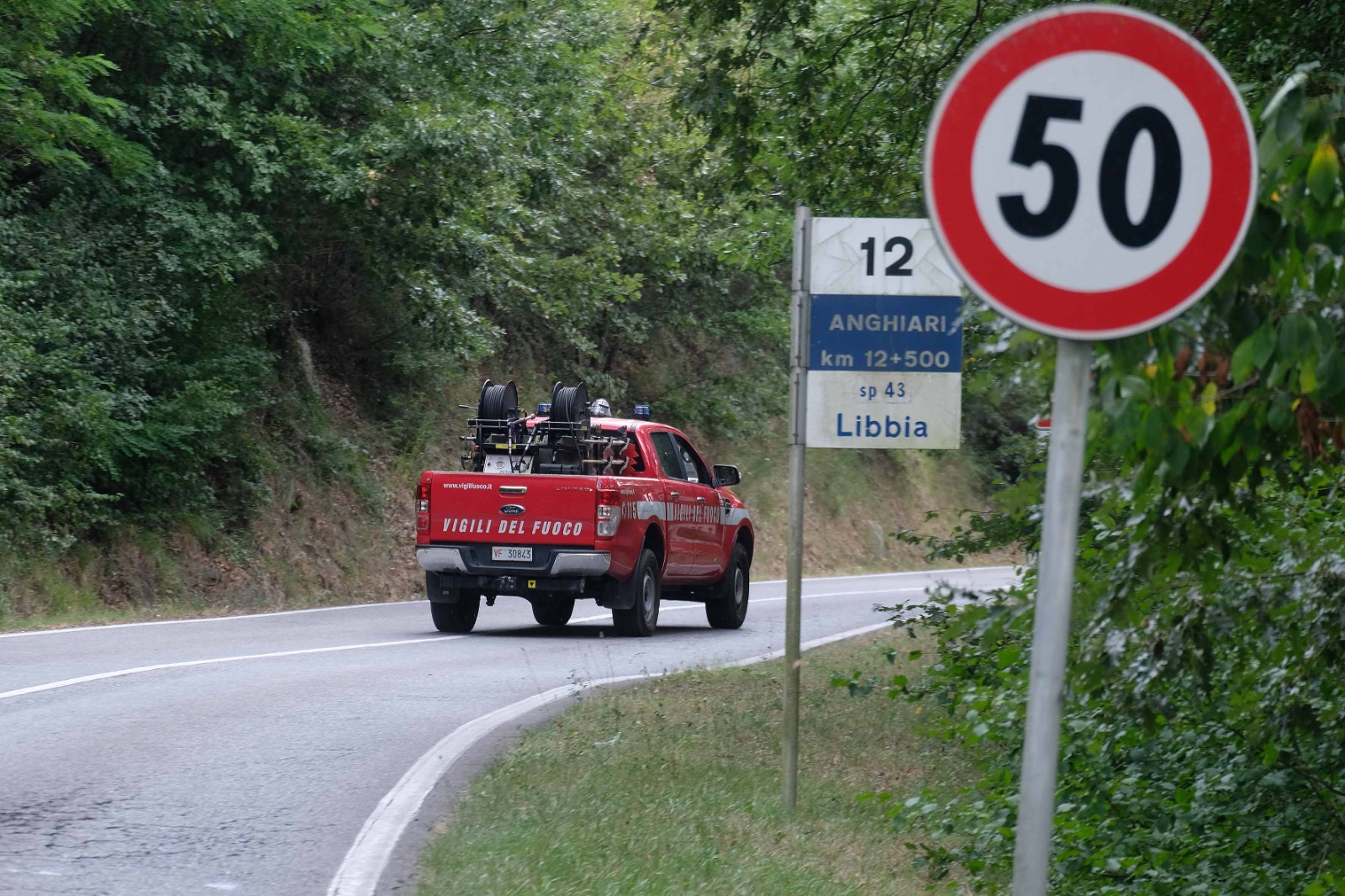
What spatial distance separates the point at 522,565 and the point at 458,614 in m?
1.44

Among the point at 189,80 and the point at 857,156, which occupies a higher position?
the point at 189,80

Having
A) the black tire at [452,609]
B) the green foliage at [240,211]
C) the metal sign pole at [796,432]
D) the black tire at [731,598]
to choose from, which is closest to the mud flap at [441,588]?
the black tire at [452,609]

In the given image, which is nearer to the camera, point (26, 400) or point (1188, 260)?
point (1188, 260)

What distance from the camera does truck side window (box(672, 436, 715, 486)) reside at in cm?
1764

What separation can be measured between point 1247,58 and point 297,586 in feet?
55.0

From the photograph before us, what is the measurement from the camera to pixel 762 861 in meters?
6.43

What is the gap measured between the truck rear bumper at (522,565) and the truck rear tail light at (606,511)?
207 mm

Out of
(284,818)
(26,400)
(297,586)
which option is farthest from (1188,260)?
(297,586)

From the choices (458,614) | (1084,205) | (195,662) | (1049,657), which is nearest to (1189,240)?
(1084,205)

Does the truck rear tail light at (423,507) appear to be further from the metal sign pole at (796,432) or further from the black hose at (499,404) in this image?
the metal sign pole at (796,432)

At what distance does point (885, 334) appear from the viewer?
761 centimetres

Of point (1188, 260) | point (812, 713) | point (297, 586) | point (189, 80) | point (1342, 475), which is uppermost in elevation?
point (189, 80)

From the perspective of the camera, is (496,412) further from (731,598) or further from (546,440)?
(731,598)

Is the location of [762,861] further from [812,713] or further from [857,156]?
[857,156]
